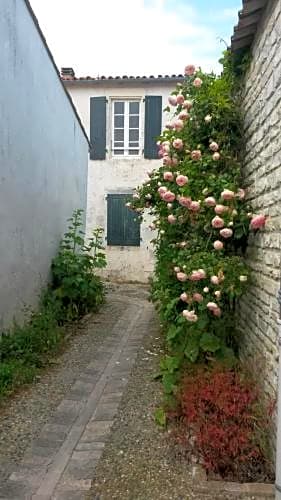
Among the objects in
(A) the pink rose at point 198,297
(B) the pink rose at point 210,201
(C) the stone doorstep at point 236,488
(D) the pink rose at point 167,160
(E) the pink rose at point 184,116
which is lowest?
(C) the stone doorstep at point 236,488

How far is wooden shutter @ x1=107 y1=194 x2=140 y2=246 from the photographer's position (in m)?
13.0

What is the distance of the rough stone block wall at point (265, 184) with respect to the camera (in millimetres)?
2764

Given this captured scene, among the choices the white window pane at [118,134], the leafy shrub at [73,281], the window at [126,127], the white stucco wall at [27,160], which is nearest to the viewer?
the white stucco wall at [27,160]

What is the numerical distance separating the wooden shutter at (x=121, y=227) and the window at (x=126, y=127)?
1429 mm

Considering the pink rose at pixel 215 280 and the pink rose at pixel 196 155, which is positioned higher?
the pink rose at pixel 196 155

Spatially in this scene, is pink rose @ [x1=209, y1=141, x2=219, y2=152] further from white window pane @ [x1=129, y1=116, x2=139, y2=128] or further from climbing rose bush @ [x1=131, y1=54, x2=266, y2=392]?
white window pane @ [x1=129, y1=116, x2=139, y2=128]

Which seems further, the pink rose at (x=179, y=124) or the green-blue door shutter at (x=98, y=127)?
the green-blue door shutter at (x=98, y=127)

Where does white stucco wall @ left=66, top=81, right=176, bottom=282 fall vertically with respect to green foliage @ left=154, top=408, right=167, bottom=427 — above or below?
above

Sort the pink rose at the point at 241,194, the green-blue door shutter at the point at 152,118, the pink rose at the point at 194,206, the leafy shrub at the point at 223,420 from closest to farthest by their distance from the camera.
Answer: the leafy shrub at the point at 223,420 < the pink rose at the point at 194,206 < the pink rose at the point at 241,194 < the green-blue door shutter at the point at 152,118

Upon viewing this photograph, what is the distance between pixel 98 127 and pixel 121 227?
3061mm

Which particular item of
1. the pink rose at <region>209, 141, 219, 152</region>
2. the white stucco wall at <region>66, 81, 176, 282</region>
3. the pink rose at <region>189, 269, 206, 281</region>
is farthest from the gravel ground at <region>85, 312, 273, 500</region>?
the white stucco wall at <region>66, 81, 176, 282</region>

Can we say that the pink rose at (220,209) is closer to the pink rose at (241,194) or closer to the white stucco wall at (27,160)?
the pink rose at (241,194)

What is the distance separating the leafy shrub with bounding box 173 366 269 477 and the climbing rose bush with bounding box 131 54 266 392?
1.65 ft

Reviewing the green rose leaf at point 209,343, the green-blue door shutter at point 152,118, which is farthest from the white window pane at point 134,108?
the green rose leaf at point 209,343
